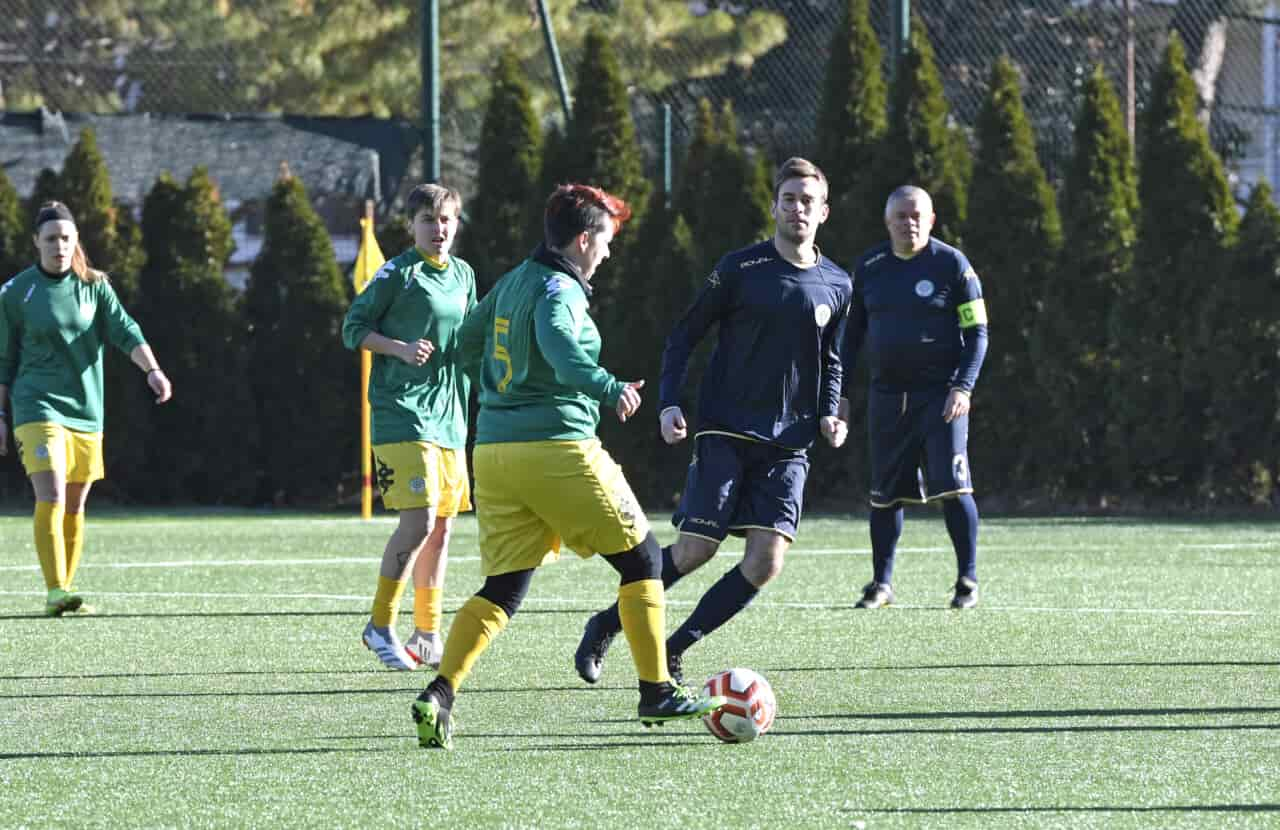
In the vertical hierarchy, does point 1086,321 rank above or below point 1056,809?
above

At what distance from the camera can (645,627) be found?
22.1 ft

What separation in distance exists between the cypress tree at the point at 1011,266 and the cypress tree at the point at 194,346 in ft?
22.8

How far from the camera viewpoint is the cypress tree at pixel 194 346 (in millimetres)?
20969

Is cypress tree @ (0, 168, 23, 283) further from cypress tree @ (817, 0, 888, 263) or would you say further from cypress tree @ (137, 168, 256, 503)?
cypress tree @ (817, 0, 888, 263)

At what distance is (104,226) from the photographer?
2086 cm

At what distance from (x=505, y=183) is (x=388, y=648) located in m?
13.4

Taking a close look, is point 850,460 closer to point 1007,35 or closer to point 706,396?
point 1007,35

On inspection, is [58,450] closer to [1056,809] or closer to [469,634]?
[469,634]

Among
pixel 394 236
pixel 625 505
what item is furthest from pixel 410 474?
pixel 394 236

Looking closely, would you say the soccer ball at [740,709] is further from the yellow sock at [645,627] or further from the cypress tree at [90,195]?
the cypress tree at [90,195]

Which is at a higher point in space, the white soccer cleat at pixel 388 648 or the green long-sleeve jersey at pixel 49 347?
the green long-sleeve jersey at pixel 49 347

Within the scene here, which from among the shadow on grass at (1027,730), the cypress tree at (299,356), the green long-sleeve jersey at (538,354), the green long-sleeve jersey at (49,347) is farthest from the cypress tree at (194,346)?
the shadow on grass at (1027,730)

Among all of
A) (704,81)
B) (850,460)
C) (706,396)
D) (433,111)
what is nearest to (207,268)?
(433,111)

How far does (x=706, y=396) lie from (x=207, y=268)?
45.1 ft
